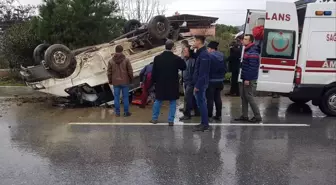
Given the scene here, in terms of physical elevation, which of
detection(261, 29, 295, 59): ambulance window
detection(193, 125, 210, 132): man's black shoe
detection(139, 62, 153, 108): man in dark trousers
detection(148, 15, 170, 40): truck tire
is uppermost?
detection(148, 15, 170, 40): truck tire

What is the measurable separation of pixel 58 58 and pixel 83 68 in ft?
1.97

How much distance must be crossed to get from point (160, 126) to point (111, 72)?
1.75 m

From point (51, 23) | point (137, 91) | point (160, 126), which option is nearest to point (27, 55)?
point (51, 23)

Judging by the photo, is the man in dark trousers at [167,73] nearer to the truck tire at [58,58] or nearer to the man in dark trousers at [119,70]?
the man in dark trousers at [119,70]

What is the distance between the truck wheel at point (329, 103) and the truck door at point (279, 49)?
0.78 m

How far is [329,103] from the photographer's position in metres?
7.85

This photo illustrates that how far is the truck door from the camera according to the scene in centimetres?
740

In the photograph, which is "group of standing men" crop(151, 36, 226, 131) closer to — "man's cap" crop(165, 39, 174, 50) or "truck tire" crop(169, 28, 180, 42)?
"man's cap" crop(165, 39, 174, 50)

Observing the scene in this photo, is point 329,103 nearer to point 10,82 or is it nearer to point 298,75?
point 298,75

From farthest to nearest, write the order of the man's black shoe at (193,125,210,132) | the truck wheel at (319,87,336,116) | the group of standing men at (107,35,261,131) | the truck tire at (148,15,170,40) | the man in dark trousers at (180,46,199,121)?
the truck tire at (148,15,170,40)
the truck wheel at (319,87,336,116)
the man in dark trousers at (180,46,199,121)
the man's black shoe at (193,125,210,132)
the group of standing men at (107,35,261,131)

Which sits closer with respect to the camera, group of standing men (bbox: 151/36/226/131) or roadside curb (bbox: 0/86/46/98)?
group of standing men (bbox: 151/36/226/131)

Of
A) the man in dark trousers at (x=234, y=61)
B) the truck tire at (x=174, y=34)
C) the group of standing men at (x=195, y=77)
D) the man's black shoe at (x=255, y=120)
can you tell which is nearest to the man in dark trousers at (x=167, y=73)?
the group of standing men at (x=195, y=77)

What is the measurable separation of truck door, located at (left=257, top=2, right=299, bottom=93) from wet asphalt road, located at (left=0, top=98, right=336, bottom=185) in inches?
30.8

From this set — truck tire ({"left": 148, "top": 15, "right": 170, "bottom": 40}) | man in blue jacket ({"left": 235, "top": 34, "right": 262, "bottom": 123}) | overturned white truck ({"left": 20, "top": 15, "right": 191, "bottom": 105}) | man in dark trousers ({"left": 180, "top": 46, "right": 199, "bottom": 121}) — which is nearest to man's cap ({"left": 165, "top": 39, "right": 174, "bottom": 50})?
man in dark trousers ({"left": 180, "top": 46, "right": 199, "bottom": 121})
